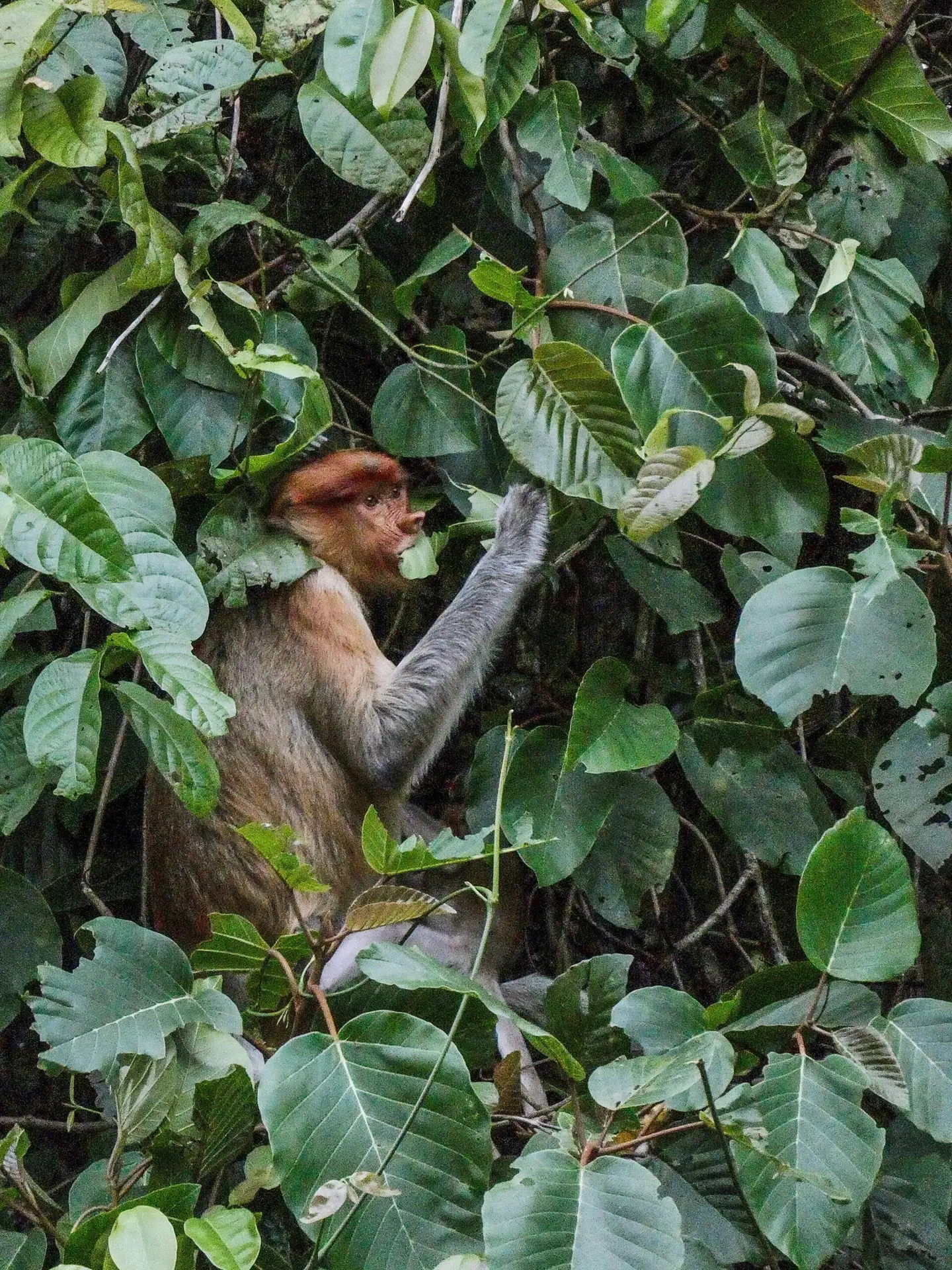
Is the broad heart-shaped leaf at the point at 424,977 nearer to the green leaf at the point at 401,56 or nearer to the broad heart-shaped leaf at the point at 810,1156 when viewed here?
the broad heart-shaped leaf at the point at 810,1156

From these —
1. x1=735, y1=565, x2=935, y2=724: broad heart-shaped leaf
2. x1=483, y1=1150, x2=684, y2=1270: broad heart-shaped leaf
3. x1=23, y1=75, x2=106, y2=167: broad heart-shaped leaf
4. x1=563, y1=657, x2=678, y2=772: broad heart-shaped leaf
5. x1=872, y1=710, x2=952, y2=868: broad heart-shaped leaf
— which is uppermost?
x1=23, y1=75, x2=106, y2=167: broad heart-shaped leaf

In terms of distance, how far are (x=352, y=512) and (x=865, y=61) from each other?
5.60ft

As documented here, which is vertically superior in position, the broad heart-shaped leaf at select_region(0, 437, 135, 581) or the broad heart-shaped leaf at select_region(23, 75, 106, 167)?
the broad heart-shaped leaf at select_region(23, 75, 106, 167)

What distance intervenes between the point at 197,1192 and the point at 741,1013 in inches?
44.4

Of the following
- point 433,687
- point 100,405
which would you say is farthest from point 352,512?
point 100,405

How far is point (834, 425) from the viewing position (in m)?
3.39

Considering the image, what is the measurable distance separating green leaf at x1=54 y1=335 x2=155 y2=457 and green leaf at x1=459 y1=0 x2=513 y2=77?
123 cm

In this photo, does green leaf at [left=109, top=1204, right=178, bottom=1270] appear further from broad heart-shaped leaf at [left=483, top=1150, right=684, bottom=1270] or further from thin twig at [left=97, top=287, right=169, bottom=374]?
thin twig at [left=97, top=287, right=169, bottom=374]

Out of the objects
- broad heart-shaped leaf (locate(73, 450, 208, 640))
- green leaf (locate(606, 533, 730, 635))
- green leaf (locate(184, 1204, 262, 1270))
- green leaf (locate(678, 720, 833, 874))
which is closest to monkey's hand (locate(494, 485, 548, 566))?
green leaf (locate(606, 533, 730, 635))

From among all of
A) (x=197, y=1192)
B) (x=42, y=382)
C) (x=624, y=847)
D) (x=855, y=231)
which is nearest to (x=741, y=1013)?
(x=624, y=847)

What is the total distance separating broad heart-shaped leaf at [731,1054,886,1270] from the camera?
2307 mm

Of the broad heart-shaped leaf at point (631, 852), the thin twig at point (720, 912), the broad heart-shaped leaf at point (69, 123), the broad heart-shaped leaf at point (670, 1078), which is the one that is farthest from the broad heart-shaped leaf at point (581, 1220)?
the broad heart-shaped leaf at point (69, 123)

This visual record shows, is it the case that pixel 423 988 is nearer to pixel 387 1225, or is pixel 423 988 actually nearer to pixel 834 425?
pixel 387 1225

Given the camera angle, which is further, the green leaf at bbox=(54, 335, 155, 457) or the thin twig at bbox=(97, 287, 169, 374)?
the green leaf at bbox=(54, 335, 155, 457)
